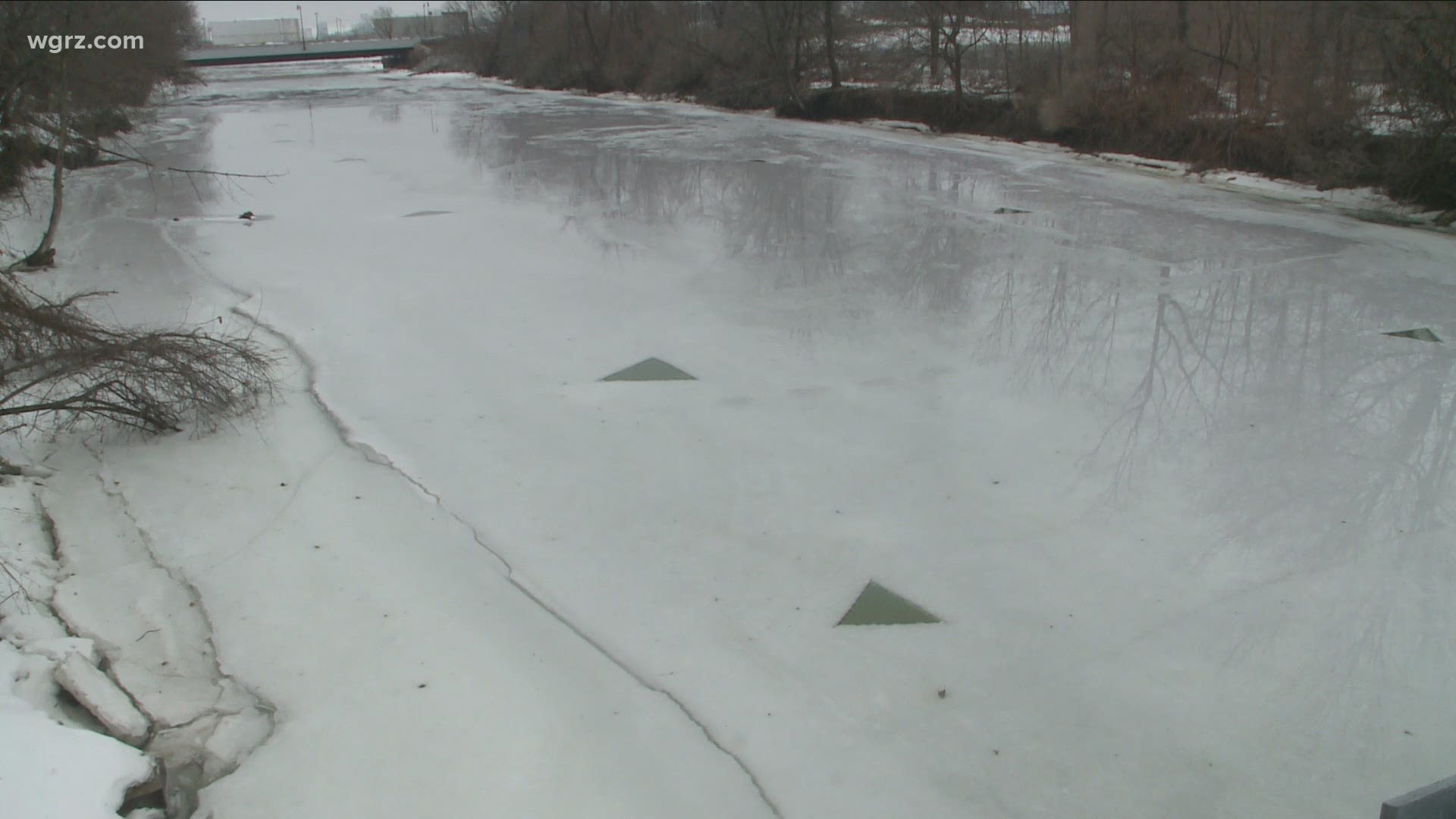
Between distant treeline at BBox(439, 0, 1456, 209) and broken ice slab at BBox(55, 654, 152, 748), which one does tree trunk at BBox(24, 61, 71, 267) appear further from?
distant treeline at BBox(439, 0, 1456, 209)

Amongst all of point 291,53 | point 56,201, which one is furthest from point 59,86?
point 291,53

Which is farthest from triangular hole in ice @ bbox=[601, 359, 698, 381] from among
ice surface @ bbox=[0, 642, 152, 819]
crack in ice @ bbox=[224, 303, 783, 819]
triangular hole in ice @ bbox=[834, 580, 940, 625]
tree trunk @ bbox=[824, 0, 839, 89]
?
tree trunk @ bbox=[824, 0, 839, 89]

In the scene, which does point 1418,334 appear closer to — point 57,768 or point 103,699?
point 103,699

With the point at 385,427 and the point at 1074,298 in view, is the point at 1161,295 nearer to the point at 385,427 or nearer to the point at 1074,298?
the point at 1074,298

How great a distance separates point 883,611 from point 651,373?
2592mm

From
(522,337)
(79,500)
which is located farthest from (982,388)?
(79,500)

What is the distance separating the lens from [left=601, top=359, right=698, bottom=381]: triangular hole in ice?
5.63 m

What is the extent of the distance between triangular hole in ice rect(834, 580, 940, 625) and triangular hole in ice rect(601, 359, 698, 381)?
7.63ft

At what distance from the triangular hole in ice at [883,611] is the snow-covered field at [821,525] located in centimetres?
6

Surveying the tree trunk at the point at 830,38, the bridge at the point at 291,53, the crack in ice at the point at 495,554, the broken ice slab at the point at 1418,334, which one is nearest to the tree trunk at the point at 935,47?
the tree trunk at the point at 830,38

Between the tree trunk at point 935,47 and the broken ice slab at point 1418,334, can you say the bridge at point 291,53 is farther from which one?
the broken ice slab at point 1418,334

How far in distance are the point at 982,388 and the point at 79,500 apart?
13.0 feet

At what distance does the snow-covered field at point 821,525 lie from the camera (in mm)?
2730

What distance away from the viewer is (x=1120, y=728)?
2.85 meters
